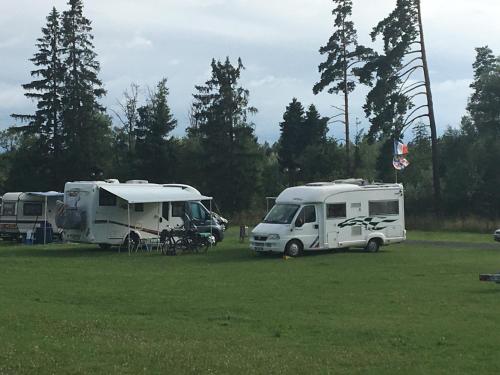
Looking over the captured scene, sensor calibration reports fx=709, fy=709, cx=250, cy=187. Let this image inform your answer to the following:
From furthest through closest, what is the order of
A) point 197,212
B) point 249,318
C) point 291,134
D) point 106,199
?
point 291,134
point 197,212
point 106,199
point 249,318

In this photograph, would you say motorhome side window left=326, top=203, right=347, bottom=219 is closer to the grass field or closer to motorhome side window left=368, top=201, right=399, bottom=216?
motorhome side window left=368, top=201, right=399, bottom=216

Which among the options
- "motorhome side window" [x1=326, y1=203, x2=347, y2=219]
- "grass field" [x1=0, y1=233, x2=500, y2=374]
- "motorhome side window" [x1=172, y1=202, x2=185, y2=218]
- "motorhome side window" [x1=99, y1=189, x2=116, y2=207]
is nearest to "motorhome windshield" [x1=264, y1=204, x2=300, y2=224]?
"motorhome side window" [x1=326, y1=203, x2=347, y2=219]

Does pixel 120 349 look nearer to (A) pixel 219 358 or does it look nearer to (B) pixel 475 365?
(A) pixel 219 358

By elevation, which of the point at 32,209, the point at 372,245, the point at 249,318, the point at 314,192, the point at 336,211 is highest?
the point at 314,192

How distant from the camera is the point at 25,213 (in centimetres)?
3259

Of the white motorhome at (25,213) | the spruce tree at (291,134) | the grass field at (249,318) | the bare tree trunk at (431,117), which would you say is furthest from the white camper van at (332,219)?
the spruce tree at (291,134)

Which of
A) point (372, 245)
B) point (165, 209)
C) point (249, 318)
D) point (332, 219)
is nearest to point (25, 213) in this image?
point (165, 209)

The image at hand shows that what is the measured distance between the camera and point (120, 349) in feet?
28.4

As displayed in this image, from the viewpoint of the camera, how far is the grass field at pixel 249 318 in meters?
8.08

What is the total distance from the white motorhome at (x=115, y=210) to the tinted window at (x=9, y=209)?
632 cm

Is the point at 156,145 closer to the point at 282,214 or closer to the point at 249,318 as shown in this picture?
the point at 282,214

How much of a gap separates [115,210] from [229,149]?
3374 cm

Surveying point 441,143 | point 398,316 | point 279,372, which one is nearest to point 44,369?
point 279,372

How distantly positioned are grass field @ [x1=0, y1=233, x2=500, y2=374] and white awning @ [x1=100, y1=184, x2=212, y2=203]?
4.43m
